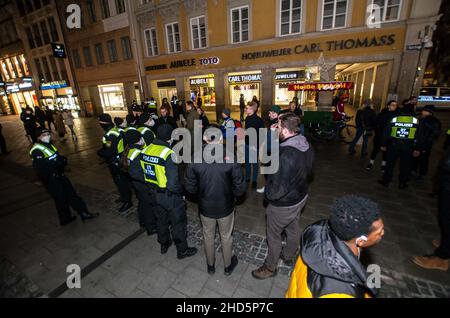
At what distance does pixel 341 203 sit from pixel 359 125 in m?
7.82

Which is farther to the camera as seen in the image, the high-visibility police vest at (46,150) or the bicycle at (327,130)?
the bicycle at (327,130)

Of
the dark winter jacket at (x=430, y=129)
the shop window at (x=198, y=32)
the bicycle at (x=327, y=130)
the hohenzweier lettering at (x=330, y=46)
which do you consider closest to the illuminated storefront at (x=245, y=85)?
the hohenzweier lettering at (x=330, y=46)

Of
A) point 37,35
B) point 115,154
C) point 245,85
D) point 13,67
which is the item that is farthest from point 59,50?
point 115,154

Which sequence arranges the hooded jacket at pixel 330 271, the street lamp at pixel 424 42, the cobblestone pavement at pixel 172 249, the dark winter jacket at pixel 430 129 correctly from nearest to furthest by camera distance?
the hooded jacket at pixel 330 271 → the cobblestone pavement at pixel 172 249 → the dark winter jacket at pixel 430 129 → the street lamp at pixel 424 42

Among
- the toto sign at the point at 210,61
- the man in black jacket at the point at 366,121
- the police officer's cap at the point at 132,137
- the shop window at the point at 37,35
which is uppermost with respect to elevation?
the shop window at the point at 37,35

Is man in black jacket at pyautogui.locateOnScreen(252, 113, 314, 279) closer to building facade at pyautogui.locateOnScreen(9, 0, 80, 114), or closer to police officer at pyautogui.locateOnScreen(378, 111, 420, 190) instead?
police officer at pyautogui.locateOnScreen(378, 111, 420, 190)

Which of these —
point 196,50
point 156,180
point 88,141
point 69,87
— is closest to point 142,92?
point 196,50

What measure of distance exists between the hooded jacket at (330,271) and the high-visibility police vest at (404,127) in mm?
5136

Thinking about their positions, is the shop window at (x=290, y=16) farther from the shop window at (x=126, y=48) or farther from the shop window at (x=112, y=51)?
the shop window at (x=112, y=51)

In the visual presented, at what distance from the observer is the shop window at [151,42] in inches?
741

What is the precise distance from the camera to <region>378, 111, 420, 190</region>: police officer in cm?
502

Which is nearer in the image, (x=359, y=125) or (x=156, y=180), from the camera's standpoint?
(x=156, y=180)

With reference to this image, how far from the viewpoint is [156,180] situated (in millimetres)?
3318
